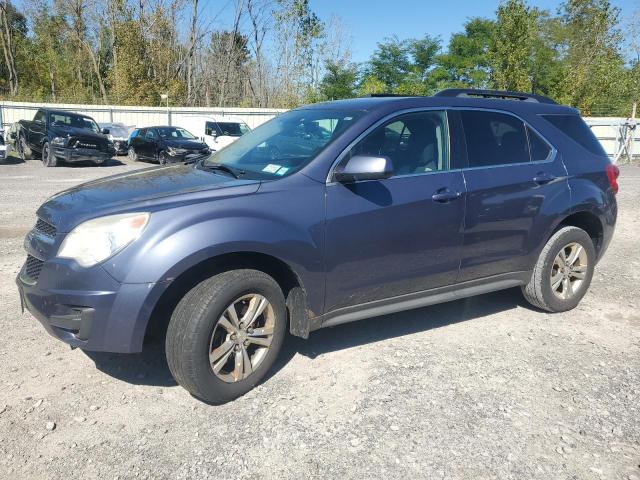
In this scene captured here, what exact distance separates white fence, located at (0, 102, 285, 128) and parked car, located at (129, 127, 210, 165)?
6.04 meters

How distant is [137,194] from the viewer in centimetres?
320

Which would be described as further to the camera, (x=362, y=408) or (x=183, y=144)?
(x=183, y=144)

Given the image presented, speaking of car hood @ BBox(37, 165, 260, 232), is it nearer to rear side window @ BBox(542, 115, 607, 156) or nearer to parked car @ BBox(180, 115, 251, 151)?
rear side window @ BBox(542, 115, 607, 156)

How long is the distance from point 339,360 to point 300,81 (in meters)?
36.5

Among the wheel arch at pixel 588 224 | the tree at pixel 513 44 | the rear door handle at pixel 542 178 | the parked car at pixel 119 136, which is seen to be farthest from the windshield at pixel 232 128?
the rear door handle at pixel 542 178

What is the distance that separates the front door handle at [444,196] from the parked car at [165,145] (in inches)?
634

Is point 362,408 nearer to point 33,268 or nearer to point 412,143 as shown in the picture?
point 412,143

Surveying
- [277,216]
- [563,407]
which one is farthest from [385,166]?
[563,407]

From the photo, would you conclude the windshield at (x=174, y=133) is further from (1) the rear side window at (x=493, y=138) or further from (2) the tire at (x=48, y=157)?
(1) the rear side window at (x=493, y=138)

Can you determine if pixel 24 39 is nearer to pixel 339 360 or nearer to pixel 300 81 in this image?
pixel 300 81

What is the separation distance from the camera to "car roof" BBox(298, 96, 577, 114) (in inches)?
153

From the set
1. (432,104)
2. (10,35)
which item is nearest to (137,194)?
(432,104)

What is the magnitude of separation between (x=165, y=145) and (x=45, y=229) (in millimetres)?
17102

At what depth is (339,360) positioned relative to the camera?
3.81 meters
